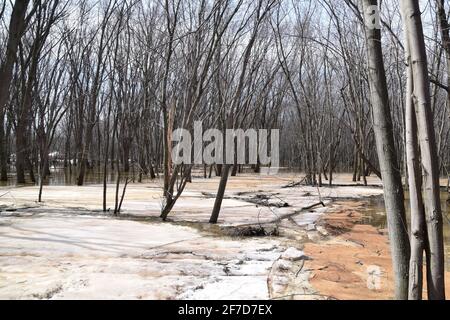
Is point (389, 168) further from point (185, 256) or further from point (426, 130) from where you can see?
point (185, 256)

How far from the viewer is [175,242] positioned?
4371mm

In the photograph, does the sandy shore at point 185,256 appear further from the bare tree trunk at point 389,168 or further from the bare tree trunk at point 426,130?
the bare tree trunk at point 426,130

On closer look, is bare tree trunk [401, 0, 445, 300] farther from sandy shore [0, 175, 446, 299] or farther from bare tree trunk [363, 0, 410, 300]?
sandy shore [0, 175, 446, 299]

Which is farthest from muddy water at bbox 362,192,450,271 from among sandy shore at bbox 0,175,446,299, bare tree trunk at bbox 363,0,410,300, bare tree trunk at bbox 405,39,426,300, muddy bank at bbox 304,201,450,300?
bare tree trunk at bbox 405,39,426,300

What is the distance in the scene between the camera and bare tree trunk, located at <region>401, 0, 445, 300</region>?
168 cm

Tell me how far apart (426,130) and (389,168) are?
0.47 meters

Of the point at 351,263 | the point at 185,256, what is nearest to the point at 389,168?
the point at 351,263

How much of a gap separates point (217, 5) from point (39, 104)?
45.3ft

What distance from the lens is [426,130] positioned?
1674 millimetres

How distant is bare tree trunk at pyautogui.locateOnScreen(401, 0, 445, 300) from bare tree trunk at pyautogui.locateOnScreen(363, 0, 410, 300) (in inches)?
13.5

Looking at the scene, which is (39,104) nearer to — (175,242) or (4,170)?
(4,170)

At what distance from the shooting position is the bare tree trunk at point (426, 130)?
1679 mm

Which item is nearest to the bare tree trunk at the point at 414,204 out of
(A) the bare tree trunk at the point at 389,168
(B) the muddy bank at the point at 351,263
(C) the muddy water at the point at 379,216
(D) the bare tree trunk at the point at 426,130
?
(D) the bare tree trunk at the point at 426,130

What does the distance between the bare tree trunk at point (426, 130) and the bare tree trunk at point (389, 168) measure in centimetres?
34
